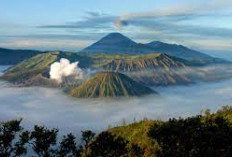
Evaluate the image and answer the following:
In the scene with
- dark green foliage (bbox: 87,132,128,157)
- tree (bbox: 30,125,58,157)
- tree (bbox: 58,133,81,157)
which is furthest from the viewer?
tree (bbox: 58,133,81,157)

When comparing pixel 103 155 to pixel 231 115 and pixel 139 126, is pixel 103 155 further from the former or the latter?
pixel 139 126

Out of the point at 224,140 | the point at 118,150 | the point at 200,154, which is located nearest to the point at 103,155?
the point at 118,150

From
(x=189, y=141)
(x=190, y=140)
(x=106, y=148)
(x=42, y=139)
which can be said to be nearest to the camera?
(x=189, y=141)

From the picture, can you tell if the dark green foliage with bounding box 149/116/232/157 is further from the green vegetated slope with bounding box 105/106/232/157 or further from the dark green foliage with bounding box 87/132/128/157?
the dark green foliage with bounding box 87/132/128/157

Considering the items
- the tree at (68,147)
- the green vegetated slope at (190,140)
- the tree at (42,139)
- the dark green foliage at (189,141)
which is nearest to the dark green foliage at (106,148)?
the green vegetated slope at (190,140)

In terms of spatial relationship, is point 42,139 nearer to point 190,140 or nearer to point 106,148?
point 106,148

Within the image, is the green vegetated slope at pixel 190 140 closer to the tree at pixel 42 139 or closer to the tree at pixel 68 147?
the tree at pixel 42 139

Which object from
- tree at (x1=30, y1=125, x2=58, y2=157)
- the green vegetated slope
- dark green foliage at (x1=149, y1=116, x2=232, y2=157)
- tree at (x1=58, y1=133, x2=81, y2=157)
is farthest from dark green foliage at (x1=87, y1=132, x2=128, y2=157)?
tree at (x1=58, y1=133, x2=81, y2=157)

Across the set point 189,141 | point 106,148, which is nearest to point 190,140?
point 189,141

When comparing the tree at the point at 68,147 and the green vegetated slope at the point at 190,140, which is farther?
the tree at the point at 68,147

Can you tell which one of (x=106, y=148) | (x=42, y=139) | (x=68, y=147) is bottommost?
(x=68, y=147)

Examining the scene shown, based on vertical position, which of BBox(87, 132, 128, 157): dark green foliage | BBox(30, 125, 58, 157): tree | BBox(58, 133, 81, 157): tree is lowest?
BBox(58, 133, 81, 157): tree
